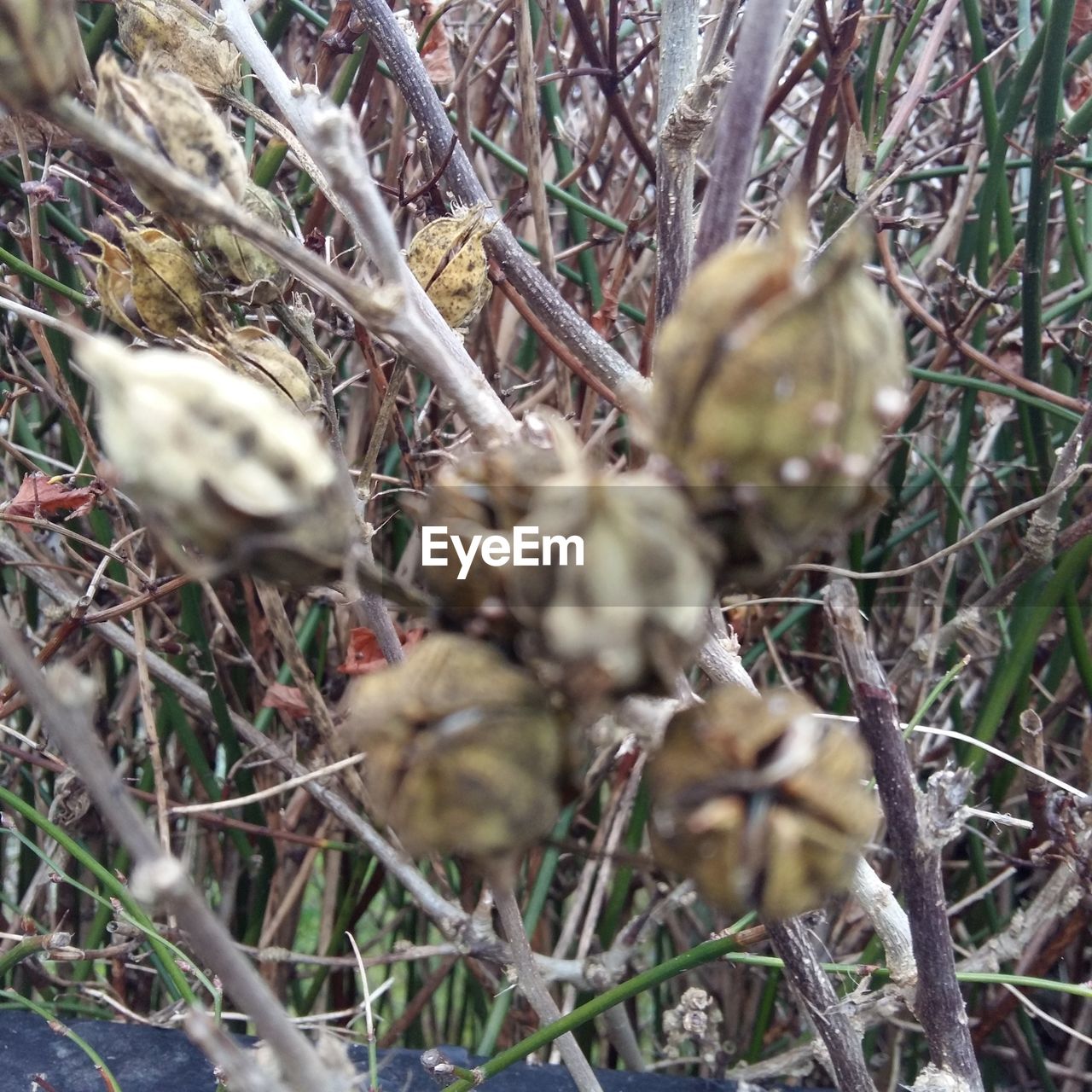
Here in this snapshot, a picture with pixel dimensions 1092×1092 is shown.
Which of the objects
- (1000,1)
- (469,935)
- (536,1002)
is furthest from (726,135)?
(1000,1)

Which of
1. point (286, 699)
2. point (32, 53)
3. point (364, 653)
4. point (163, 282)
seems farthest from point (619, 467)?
point (32, 53)

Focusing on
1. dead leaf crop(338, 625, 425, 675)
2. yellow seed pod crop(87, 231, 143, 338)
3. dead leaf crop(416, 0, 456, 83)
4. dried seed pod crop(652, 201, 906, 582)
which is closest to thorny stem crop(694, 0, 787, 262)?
dried seed pod crop(652, 201, 906, 582)

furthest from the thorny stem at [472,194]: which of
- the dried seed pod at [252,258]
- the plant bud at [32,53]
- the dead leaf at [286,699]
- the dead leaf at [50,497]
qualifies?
the dead leaf at [286,699]

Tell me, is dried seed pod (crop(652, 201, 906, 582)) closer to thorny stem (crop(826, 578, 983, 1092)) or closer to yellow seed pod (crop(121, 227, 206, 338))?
thorny stem (crop(826, 578, 983, 1092))

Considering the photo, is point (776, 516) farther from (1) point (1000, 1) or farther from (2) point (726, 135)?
(1) point (1000, 1)

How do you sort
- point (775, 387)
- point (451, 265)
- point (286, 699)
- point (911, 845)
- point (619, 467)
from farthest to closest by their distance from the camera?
point (286, 699)
point (619, 467)
point (451, 265)
point (911, 845)
point (775, 387)

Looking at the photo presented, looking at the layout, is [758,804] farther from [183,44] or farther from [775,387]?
[183,44]
